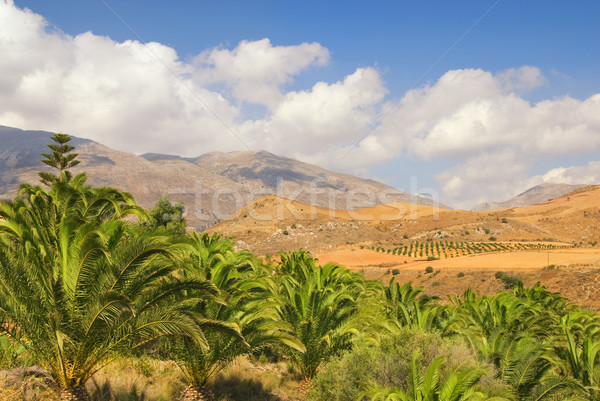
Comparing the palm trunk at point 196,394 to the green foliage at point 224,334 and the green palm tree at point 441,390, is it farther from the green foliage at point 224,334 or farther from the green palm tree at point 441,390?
the green palm tree at point 441,390

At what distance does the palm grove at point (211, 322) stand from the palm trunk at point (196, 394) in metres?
0.04

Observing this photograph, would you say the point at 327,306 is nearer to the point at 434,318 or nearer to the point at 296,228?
the point at 434,318

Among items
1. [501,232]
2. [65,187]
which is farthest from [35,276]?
[501,232]

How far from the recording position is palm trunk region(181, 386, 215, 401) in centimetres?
978

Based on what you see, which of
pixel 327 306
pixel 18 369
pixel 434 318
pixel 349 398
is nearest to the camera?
pixel 18 369

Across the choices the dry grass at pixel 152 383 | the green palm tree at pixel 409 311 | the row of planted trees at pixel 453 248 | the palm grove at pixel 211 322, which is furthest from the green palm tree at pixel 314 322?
the row of planted trees at pixel 453 248

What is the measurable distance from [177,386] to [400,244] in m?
70.0

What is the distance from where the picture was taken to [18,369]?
8.31 meters

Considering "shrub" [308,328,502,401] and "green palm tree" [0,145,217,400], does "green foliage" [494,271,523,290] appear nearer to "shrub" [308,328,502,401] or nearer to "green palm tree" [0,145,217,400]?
"shrub" [308,328,502,401]

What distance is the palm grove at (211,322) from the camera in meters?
6.70

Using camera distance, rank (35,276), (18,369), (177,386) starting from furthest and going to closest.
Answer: (177,386), (18,369), (35,276)

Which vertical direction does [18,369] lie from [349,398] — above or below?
above

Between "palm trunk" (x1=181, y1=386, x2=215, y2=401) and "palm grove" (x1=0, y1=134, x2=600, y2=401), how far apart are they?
0.12 ft

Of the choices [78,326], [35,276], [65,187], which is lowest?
[78,326]
